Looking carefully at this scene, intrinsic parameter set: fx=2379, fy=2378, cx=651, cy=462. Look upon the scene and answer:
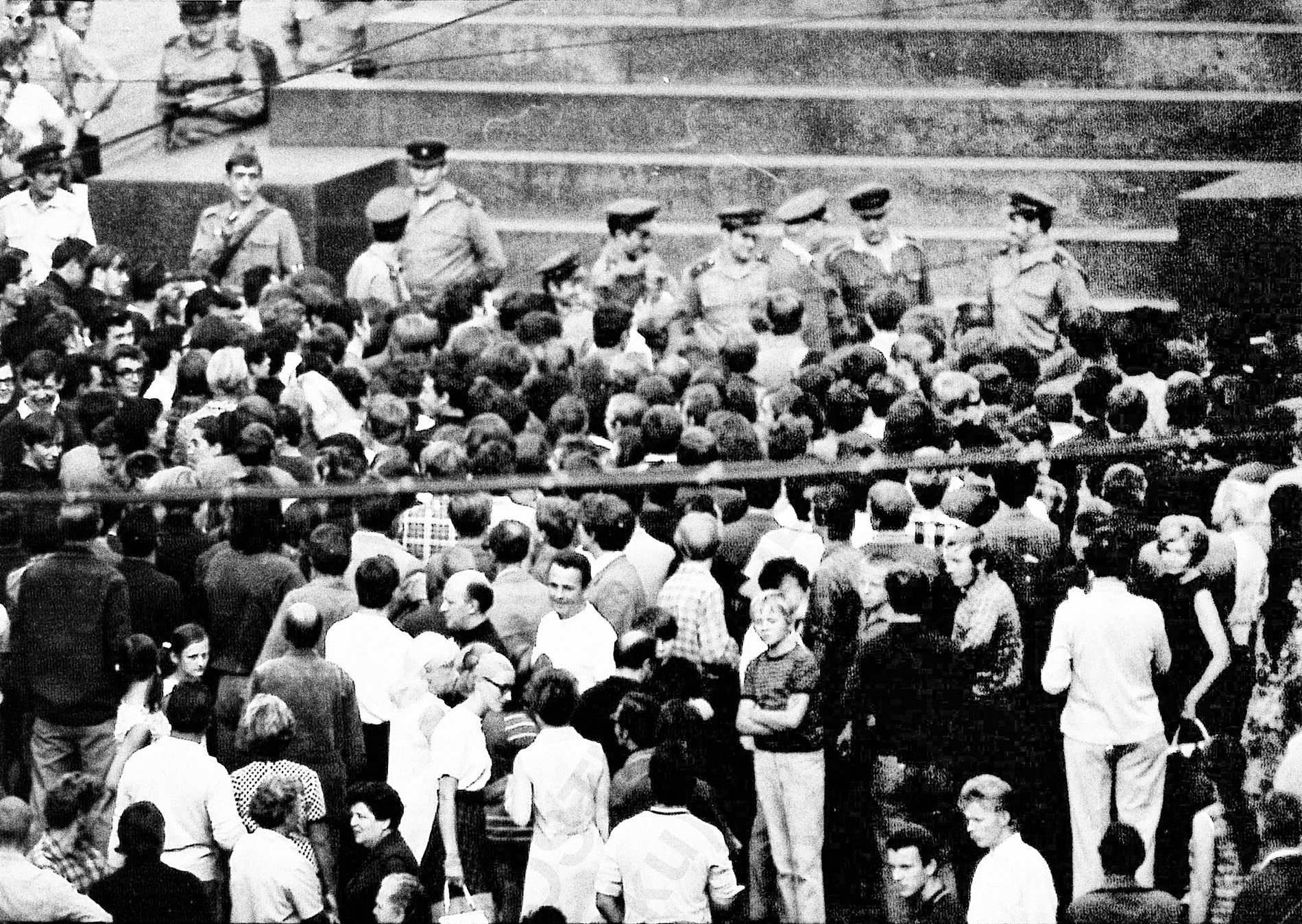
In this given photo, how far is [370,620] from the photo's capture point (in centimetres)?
826

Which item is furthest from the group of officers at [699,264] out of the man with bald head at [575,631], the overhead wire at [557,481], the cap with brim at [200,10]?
the overhead wire at [557,481]

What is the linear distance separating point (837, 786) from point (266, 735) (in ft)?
6.74

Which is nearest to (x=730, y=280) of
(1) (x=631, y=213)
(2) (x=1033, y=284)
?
(1) (x=631, y=213)

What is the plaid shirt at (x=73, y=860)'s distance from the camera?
7.59 metres

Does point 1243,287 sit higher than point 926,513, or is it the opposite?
point 926,513

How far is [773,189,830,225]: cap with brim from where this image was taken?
13.7m

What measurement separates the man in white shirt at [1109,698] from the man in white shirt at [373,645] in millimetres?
2252

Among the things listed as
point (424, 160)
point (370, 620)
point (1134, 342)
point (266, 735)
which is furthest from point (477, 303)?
point (266, 735)

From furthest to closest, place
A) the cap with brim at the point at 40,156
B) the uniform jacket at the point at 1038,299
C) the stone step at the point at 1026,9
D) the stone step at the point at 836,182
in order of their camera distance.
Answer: the stone step at the point at 1026,9
the stone step at the point at 836,182
the cap with brim at the point at 40,156
the uniform jacket at the point at 1038,299

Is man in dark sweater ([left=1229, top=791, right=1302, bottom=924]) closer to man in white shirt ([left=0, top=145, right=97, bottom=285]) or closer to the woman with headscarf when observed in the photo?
the woman with headscarf

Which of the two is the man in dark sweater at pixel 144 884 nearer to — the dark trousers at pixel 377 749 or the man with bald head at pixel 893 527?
the dark trousers at pixel 377 749

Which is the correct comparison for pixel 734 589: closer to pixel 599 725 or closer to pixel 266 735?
pixel 599 725

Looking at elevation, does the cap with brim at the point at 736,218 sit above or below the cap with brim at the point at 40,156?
below

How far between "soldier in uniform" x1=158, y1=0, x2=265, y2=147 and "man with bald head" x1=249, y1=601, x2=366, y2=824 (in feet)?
29.9
